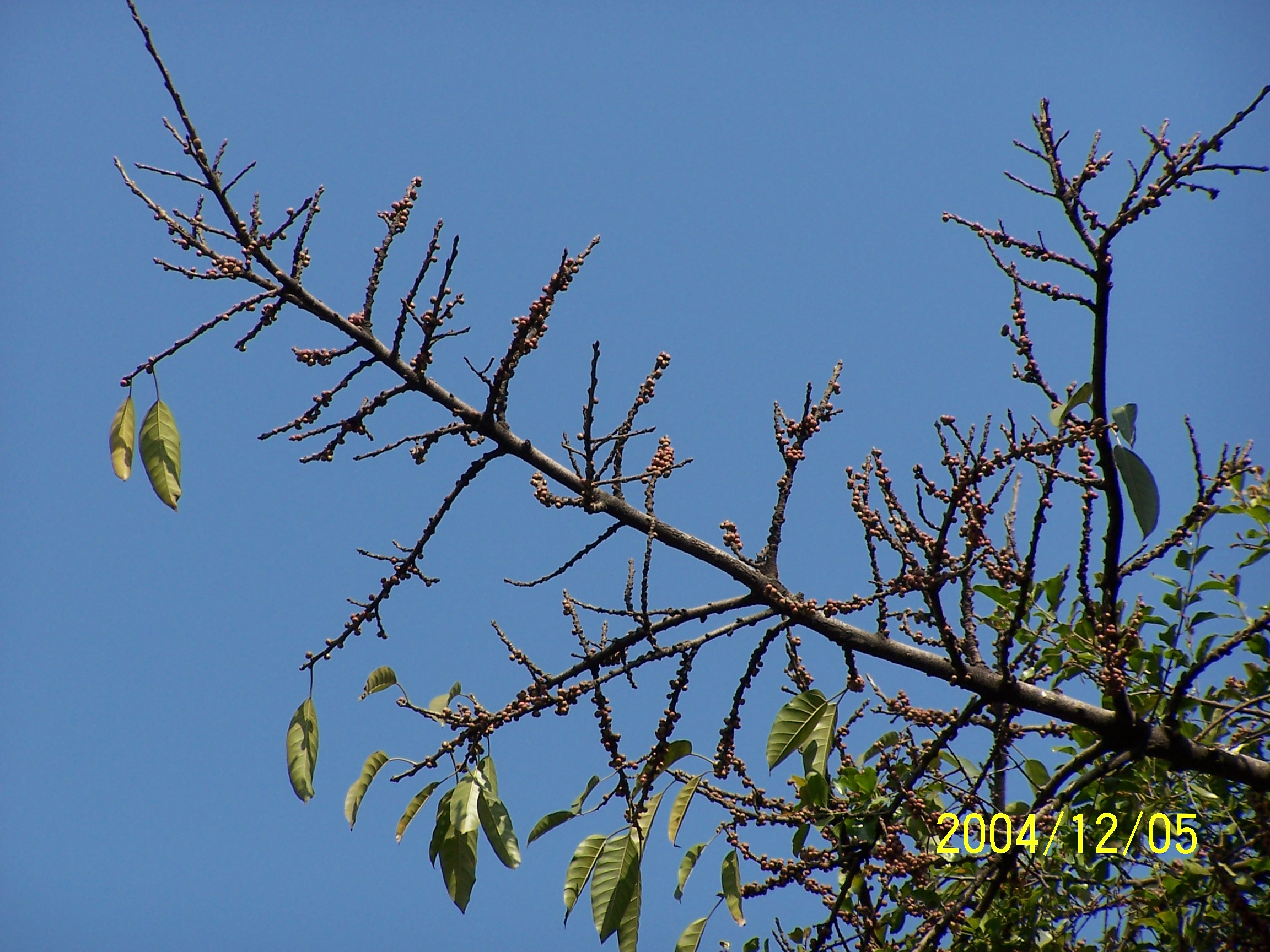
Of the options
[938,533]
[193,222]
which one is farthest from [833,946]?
[193,222]

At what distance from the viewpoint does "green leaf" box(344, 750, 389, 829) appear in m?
3.20

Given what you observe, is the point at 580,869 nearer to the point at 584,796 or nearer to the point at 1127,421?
the point at 584,796

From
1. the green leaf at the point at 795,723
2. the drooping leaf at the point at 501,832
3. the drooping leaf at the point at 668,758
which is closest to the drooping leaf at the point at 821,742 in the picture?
the green leaf at the point at 795,723

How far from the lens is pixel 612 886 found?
3023 mm

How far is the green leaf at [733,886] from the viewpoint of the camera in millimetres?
3336

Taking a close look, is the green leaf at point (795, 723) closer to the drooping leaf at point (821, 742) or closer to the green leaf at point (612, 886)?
the drooping leaf at point (821, 742)

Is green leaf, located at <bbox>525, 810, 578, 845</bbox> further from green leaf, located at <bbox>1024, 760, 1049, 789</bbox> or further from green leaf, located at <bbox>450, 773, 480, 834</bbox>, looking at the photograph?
green leaf, located at <bbox>1024, 760, 1049, 789</bbox>

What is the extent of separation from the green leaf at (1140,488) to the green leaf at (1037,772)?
1397mm

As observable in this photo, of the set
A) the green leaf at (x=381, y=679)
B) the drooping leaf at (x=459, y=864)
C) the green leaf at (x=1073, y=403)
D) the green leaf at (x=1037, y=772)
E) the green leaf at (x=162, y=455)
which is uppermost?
the green leaf at (x=1073, y=403)

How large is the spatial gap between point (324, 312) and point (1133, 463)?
2.57 meters

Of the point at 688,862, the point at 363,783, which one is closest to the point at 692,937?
the point at 688,862

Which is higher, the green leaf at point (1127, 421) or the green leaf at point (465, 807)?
the green leaf at point (1127, 421)

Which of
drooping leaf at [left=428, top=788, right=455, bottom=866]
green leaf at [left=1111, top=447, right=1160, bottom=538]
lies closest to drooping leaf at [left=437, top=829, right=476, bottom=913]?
drooping leaf at [left=428, top=788, right=455, bottom=866]
